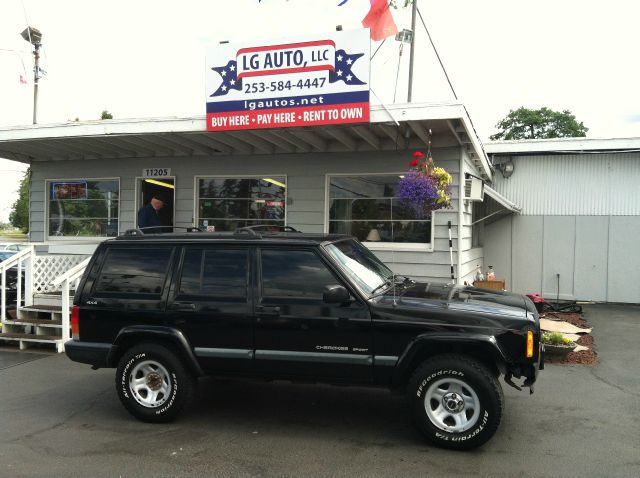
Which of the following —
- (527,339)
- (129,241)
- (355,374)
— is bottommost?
(355,374)

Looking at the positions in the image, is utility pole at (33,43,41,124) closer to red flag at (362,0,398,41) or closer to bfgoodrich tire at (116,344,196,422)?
red flag at (362,0,398,41)


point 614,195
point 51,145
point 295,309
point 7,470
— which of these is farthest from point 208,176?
point 614,195

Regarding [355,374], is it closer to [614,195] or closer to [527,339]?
[527,339]

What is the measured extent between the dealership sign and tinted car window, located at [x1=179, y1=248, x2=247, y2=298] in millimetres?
3361

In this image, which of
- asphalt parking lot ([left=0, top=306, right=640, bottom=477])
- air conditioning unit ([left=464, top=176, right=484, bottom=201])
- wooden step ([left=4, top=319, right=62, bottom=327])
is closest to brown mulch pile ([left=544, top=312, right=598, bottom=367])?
asphalt parking lot ([left=0, top=306, right=640, bottom=477])

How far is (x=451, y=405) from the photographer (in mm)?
4234

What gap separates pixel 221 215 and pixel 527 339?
729cm

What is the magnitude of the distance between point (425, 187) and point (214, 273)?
13.2 ft

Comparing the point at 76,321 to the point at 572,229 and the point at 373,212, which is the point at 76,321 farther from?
the point at 572,229

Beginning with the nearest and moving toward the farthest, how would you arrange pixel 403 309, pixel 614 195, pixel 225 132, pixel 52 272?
pixel 403 309 → pixel 225 132 → pixel 52 272 → pixel 614 195

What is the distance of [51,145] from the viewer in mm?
10086

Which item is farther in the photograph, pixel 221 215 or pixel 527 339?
pixel 221 215

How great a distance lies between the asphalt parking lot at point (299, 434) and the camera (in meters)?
3.97

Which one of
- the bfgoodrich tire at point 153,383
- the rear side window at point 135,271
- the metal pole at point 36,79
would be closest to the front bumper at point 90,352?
the bfgoodrich tire at point 153,383
